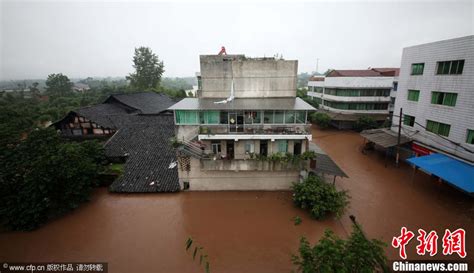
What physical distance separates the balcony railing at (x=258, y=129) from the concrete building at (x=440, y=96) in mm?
13795

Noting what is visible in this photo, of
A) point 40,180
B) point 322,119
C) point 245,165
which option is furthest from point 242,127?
point 322,119

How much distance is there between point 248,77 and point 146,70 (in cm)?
6121

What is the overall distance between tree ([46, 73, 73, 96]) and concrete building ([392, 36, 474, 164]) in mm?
101188

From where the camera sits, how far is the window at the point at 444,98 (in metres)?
18.8

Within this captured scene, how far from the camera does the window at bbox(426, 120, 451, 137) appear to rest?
19.5m

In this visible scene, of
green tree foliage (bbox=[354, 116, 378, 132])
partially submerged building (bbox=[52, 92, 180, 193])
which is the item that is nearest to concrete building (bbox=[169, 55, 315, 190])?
partially submerged building (bbox=[52, 92, 180, 193])

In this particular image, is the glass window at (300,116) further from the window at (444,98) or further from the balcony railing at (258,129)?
the window at (444,98)

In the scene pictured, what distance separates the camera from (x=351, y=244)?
28.7ft

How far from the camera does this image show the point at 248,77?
19.2 meters

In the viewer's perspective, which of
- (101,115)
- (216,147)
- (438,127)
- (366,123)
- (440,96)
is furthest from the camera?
(366,123)

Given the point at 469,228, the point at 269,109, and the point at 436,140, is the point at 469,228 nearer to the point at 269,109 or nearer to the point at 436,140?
the point at 436,140

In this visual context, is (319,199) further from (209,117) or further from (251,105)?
(209,117)

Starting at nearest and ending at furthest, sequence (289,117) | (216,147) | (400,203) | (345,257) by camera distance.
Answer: (345,257)
(289,117)
(400,203)
(216,147)

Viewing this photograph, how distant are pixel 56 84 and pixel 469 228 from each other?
11106 cm
